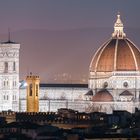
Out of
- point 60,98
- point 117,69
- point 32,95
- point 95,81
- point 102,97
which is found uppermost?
point 117,69

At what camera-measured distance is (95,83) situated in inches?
7495

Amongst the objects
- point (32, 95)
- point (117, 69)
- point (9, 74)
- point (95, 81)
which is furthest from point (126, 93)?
point (32, 95)

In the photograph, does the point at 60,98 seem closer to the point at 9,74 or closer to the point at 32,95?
the point at 9,74

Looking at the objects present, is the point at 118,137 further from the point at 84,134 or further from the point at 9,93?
the point at 9,93

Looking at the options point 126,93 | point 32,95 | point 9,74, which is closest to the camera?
point 32,95

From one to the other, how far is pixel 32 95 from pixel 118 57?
2561 centimetres

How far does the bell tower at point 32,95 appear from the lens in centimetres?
16375

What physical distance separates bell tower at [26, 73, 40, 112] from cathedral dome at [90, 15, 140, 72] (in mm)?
22132

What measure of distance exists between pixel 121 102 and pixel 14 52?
11.8 m

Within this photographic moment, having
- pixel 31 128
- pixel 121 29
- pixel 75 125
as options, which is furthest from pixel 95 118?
pixel 121 29

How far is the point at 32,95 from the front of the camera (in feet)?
538

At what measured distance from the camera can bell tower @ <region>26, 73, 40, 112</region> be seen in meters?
164

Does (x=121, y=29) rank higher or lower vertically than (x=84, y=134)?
higher

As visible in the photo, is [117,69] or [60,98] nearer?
[117,69]
